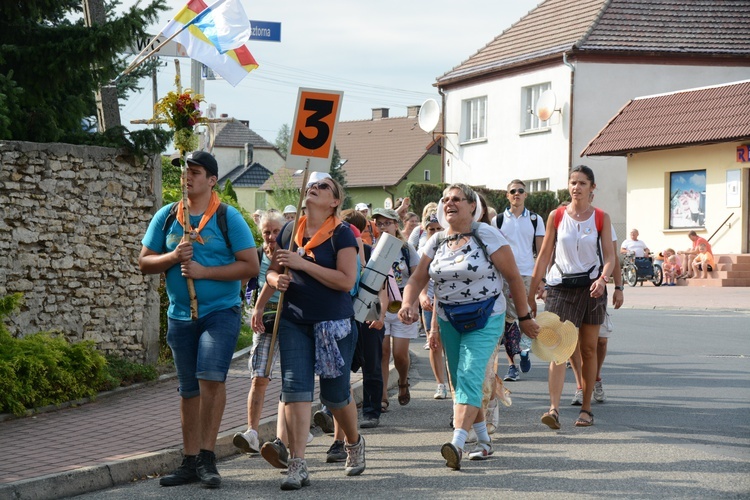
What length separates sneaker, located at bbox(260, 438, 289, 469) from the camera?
278 inches

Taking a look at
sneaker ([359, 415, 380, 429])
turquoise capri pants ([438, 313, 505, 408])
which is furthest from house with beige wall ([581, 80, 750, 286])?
turquoise capri pants ([438, 313, 505, 408])

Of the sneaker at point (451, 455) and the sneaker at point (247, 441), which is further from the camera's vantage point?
the sneaker at point (247, 441)

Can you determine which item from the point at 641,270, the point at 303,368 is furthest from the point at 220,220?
the point at 641,270

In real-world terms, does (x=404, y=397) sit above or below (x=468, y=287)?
below

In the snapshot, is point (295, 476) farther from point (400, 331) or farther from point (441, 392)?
point (441, 392)

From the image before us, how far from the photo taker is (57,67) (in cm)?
1077

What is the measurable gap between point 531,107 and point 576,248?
32477 mm

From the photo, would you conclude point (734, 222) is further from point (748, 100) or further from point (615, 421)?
point (615, 421)

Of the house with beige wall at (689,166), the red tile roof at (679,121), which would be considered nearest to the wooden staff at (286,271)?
the house with beige wall at (689,166)

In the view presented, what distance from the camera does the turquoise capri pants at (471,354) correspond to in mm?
7449

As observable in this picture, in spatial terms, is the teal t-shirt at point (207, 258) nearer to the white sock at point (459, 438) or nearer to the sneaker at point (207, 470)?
the sneaker at point (207, 470)

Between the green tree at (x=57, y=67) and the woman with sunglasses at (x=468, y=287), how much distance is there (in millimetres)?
4327

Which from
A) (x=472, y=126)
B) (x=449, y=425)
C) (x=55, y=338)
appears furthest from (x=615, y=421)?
(x=472, y=126)

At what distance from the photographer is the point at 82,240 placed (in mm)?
11016
